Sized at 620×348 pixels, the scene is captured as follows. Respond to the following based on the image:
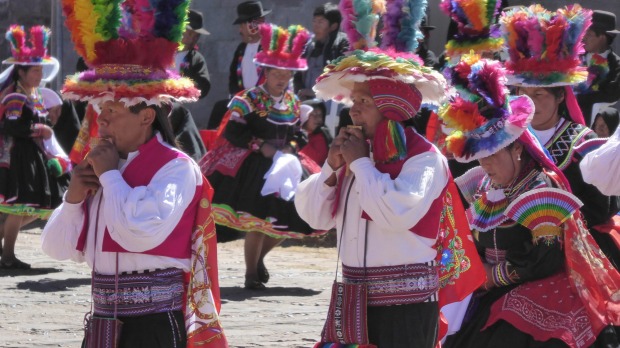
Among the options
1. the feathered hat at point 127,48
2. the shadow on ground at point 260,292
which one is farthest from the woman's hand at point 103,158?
the shadow on ground at point 260,292

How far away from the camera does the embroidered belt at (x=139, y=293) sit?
505 centimetres

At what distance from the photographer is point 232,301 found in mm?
9680

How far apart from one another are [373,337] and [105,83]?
4.98ft

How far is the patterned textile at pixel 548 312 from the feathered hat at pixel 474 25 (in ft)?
9.99

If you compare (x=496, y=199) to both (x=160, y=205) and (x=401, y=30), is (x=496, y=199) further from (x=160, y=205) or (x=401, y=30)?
(x=160, y=205)

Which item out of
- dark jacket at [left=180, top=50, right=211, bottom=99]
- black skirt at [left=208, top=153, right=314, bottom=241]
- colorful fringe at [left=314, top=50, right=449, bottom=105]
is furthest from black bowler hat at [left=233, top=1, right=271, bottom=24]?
colorful fringe at [left=314, top=50, right=449, bottom=105]

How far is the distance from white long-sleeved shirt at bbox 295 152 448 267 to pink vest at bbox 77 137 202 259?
2.10 feet

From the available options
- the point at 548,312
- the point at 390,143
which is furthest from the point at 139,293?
the point at 548,312

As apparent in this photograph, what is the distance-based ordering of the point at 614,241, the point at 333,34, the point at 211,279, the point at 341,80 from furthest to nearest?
the point at 333,34
the point at 614,241
the point at 341,80
the point at 211,279

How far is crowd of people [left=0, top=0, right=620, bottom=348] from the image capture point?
5.09 meters

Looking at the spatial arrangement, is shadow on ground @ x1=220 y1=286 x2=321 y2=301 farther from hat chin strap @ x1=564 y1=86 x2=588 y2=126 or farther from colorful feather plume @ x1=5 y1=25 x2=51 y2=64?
hat chin strap @ x1=564 y1=86 x2=588 y2=126

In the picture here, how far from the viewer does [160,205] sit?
16.1ft

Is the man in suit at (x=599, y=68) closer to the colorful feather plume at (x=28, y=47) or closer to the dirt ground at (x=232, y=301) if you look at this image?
the dirt ground at (x=232, y=301)

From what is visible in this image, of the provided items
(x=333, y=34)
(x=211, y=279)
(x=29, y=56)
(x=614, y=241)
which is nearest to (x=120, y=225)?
(x=211, y=279)
